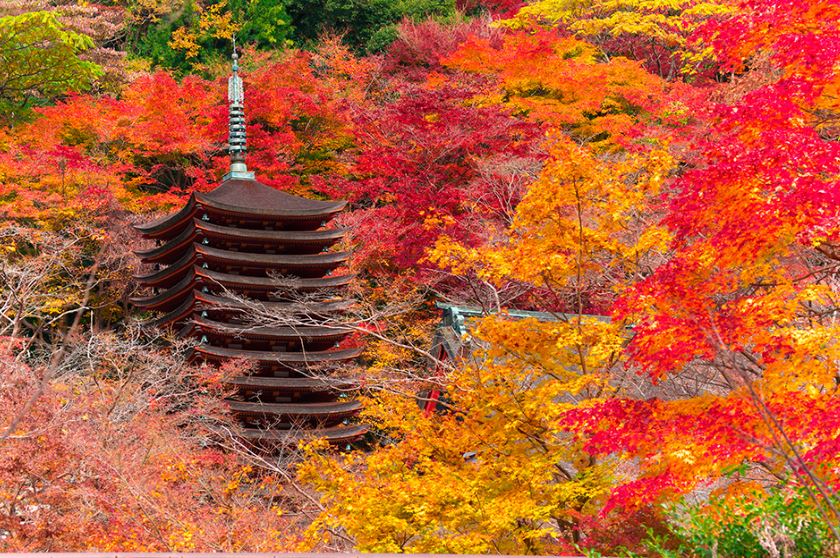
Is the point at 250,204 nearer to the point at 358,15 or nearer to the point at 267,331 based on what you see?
the point at 267,331

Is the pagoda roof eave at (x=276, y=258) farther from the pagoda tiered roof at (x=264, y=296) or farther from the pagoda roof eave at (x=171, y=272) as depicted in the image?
the pagoda roof eave at (x=171, y=272)

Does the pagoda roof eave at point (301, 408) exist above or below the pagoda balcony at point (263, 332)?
below

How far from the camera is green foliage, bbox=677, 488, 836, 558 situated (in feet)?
17.6

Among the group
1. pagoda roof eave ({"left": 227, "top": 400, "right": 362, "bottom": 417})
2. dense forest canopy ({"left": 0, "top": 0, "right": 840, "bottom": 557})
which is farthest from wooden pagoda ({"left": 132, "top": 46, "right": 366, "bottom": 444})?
dense forest canopy ({"left": 0, "top": 0, "right": 840, "bottom": 557})

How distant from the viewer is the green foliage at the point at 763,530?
5371 millimetres

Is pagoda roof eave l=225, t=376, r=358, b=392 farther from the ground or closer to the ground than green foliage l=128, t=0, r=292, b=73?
closer to the ground

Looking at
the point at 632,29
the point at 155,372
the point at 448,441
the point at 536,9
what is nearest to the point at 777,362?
the point at 448,441

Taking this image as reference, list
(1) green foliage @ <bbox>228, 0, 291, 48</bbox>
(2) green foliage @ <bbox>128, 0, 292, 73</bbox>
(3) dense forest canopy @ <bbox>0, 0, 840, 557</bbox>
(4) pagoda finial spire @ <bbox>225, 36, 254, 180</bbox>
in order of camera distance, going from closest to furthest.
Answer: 1. (3) dense forest canopy @ <bbox>0, 0, 840, 557</bbox>
2. (4) pagoda finial spire @ <bbox>225, 36, 254, 180</bbox>
3. (2) green foliage @ <bbox>128, 0, 292, 73</bbox>
4. (1) green foliage @ <bbox>228, 0, 291, 48</bbox>

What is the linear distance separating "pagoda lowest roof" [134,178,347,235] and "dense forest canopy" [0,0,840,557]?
146 centimetres

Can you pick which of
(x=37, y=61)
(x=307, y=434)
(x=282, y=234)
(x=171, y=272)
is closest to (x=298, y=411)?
(x=307, y=434)

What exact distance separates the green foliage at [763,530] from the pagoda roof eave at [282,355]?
44.4 feet

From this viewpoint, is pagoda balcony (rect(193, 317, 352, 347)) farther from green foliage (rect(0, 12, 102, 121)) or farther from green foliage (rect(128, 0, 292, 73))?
green foliage (rect(128, 0, 292, 73))

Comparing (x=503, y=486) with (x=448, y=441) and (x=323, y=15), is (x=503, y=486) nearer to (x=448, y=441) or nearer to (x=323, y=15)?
(x=448, y=441)

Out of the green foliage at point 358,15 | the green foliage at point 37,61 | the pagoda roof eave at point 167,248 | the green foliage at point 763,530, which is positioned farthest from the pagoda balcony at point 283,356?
the green foliage at point 358,15
